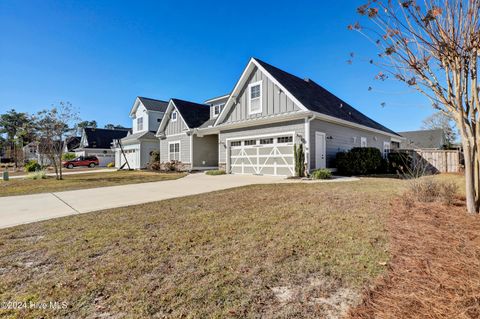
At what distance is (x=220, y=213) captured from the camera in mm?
5109

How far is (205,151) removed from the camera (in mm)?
19406

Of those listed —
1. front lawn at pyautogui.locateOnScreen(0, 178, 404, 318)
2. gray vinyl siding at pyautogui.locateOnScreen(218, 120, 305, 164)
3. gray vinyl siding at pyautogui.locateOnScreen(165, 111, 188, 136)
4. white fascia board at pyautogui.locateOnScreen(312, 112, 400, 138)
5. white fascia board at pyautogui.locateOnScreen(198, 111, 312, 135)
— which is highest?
gray vinyl siding at pyautogui.locateOnScreen(165, 111, 188, 136)

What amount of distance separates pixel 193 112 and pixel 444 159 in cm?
1913

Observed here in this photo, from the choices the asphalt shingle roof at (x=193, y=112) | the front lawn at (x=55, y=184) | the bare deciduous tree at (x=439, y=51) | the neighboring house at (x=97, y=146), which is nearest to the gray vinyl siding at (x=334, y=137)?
the bare deciduous tree at (x=439, y=51)

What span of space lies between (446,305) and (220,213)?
3845 millimetres

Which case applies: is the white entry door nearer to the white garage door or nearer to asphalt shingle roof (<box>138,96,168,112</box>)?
the white garage door

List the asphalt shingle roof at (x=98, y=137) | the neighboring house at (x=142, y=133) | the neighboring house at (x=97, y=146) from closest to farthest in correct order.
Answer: the neighboring house at (x=142, y=133) → the neighboring house at (x=97, y=146) → the asphalt shingle roof at (x=98, y=137)

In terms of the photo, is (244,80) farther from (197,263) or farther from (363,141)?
(197,263)

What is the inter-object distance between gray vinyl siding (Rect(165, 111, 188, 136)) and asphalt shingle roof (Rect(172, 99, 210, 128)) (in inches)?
18.3

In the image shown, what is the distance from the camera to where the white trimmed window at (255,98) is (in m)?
14.0

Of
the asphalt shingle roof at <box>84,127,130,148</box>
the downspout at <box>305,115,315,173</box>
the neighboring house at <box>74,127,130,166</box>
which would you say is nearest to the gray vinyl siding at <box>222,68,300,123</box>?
the downspout at <box>305,115,315,173</box>

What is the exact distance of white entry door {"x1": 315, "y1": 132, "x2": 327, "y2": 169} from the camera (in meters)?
12.3

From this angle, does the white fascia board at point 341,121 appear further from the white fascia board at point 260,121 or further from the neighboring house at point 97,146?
the neighboring house at point 97,146

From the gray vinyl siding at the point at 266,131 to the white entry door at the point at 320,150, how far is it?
0.97 meters
